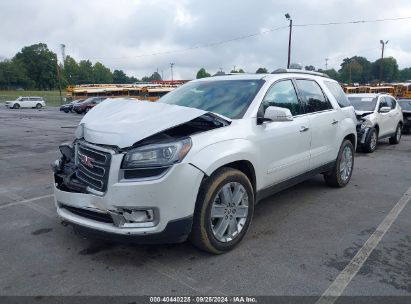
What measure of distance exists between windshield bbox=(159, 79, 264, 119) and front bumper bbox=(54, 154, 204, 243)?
115 cm

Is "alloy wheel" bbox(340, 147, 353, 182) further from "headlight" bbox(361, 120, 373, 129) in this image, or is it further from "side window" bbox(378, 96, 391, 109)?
"side window" bbox(378, 96, 391, 109)

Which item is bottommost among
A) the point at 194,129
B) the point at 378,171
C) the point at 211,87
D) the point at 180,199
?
the point at 378,171

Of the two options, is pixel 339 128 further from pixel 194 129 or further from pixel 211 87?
pixel 194 129

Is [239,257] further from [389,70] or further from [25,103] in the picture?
[389,70]

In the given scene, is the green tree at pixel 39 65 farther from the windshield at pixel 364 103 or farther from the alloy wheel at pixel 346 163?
the alloy wheel at pixel 346 163

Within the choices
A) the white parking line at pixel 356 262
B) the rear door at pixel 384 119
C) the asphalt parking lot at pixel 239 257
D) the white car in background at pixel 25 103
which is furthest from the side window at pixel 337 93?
the white car in background at pixel 25 103

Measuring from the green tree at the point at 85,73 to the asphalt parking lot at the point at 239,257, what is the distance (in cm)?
12903

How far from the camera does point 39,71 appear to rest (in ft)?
391

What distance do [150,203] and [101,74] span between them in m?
140

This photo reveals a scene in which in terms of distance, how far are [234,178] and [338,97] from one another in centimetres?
325

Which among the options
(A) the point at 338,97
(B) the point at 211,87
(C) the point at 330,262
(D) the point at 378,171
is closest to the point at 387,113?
(D) the point at 378,171

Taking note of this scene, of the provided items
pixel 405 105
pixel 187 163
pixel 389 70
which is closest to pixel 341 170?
pixel 187 163

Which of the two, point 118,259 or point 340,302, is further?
point 118,259

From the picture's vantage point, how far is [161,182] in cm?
305
